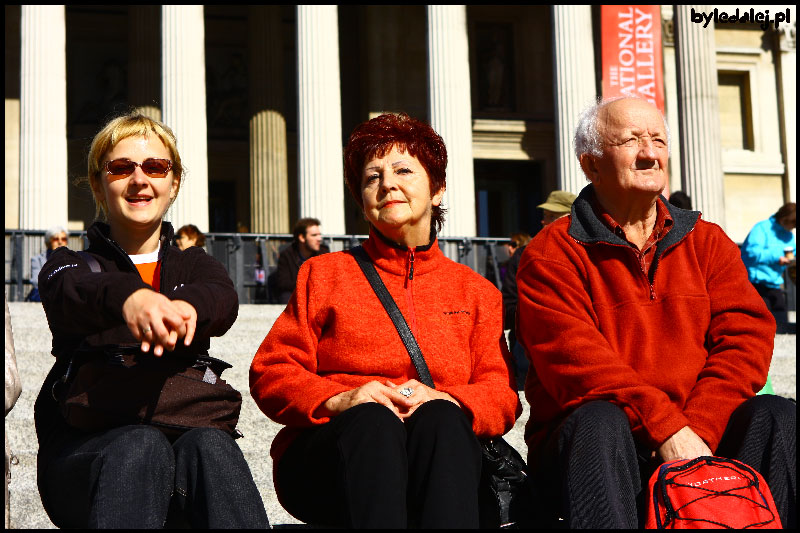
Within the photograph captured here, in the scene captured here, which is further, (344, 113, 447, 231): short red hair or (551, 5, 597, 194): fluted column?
(551, 5, 597, 194): fluted column

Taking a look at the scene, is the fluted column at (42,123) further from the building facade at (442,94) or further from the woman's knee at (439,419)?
the woman's knee at (439,419)

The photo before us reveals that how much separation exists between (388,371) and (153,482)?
1032 mm

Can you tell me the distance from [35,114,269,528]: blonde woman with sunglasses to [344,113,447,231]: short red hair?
0.75m

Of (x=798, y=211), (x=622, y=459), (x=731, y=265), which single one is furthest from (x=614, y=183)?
(x=798, y=211)

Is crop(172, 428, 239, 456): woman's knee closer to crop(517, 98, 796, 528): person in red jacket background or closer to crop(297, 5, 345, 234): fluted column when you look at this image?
crop(517, 98, 796, 528): person in red jacket background

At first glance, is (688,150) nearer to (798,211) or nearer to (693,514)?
(798,211)

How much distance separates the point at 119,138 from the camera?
3.84 meters

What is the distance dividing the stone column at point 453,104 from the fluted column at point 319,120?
207 centimetres

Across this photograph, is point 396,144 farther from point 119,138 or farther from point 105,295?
point 105,295

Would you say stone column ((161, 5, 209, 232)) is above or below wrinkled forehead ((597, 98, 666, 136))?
above

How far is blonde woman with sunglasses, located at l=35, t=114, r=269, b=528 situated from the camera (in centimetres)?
323

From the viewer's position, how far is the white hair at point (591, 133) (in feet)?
14.3

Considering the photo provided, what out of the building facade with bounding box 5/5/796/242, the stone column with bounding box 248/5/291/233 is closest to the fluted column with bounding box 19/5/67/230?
the building facade with bounding box 5/5/796/242

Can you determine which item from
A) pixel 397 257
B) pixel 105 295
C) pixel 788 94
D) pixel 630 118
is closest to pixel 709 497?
pixel 397 257
